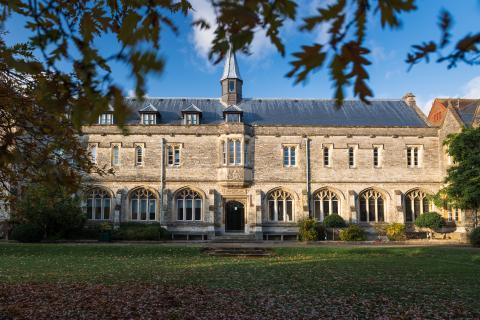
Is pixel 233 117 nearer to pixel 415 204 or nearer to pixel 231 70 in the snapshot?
pixel 231 70

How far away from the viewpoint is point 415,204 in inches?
1107

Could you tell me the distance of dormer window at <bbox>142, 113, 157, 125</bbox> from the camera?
28500 mm

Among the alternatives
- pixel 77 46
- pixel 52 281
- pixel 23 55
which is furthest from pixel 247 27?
pixel 52 281

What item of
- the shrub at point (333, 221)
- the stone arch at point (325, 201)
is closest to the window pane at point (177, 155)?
the stone arch at point (325, 201)

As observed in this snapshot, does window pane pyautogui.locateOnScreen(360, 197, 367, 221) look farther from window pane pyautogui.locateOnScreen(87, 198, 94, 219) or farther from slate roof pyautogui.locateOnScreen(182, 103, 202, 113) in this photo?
window pane pyautogui.locateOnScreen(87, 198, 94, 219)

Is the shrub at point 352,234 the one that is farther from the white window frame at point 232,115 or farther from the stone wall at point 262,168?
the white window frame at point 232,115

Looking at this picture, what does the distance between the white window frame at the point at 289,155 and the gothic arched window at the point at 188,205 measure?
5791mm

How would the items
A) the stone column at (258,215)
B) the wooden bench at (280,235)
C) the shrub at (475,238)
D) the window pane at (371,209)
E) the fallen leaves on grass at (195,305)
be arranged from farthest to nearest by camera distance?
the window pane at (371,209) < the wooden bench at (280,235) < the stone column at (258,215) < the shrub at (475,238) < the fallen leaves on grass at (195,305)

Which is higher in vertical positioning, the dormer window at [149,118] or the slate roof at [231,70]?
the slate roof at [231,70]

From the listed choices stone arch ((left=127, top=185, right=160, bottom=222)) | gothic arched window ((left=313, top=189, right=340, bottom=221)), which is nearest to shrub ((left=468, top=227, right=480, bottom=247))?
gothic arched window ((left=313, top=189, right=340, bottom=221))

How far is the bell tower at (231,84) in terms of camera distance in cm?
3067

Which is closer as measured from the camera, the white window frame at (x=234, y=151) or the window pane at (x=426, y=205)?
the white window frame at (x=234, y=151)

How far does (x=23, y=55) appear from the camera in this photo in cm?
643

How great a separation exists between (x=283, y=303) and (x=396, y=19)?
260 inches
